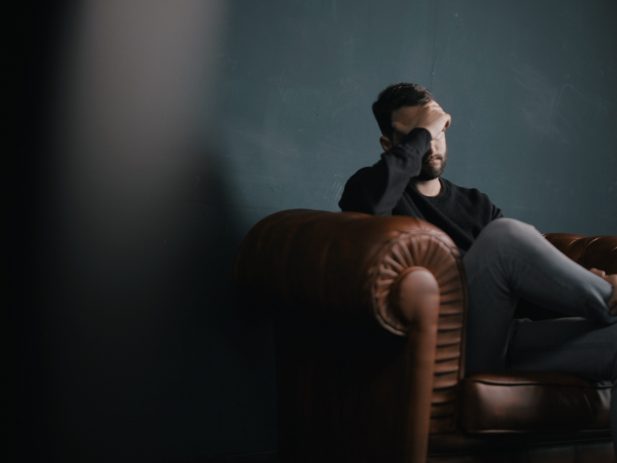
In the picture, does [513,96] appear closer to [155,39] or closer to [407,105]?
[407,105]

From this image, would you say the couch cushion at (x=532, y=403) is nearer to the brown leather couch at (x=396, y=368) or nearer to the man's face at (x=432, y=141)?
the brown leather couch at (x=396, y=368)

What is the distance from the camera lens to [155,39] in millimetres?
1961

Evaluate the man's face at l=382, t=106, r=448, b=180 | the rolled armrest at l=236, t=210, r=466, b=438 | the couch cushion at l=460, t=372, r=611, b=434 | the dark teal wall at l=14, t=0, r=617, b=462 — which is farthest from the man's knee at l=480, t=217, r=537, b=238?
the dark teal wall at l=14, t=0, r=617, b=462

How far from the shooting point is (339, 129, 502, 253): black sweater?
5.70ft

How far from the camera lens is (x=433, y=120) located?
6.39 feet

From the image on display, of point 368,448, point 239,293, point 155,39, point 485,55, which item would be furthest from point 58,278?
point 485,55

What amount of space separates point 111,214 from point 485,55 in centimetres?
143

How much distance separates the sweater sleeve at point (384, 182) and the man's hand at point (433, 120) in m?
0.13

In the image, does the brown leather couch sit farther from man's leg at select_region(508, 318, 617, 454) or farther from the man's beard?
the man's beard

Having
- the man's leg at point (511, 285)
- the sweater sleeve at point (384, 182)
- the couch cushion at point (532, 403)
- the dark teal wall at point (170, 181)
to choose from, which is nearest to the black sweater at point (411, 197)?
the sweater sleeve at point (384, 182)

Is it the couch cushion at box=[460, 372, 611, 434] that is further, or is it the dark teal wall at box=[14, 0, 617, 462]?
the dark teal wall at box=[14, 0, 617, 462]

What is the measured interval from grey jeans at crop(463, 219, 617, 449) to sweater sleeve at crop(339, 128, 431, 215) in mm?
237

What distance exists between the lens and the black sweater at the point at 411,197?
1.74 meters

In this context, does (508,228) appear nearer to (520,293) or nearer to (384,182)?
(520,293)
